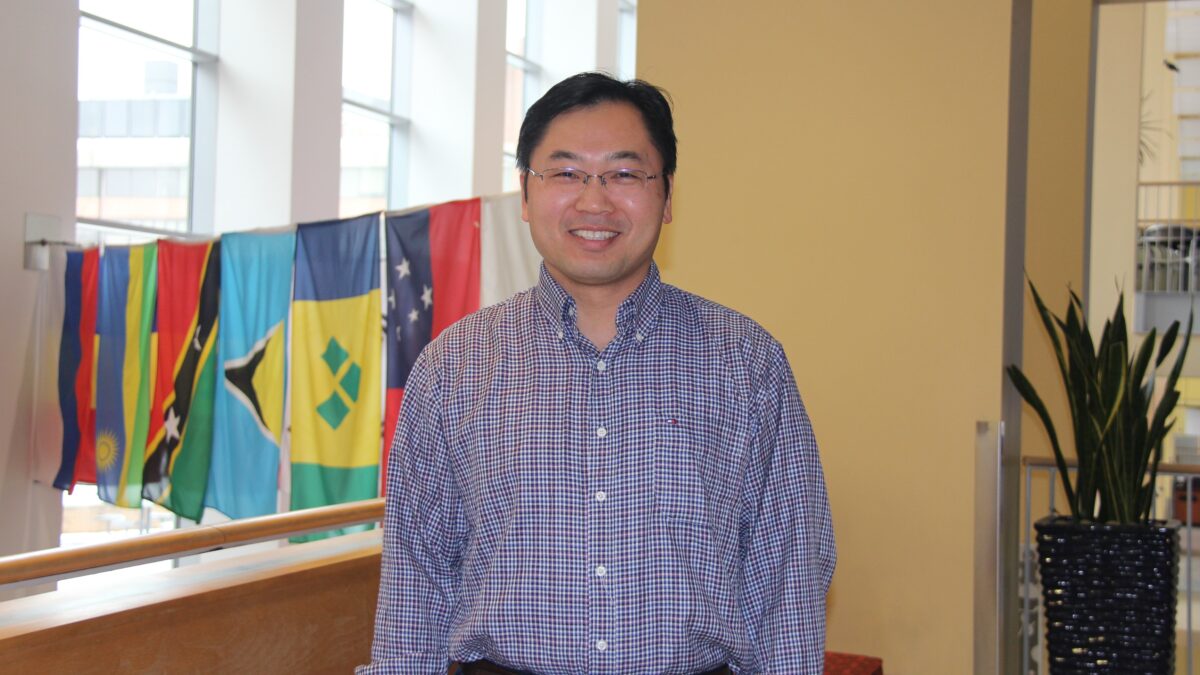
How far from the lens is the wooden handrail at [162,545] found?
2.12 m

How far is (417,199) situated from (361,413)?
4729 millimetres

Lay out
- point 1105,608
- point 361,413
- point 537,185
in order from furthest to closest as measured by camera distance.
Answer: point 361,413 < point 1105,608 < point 537,185

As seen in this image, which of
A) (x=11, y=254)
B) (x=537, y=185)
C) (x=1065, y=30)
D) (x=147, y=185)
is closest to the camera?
(x=537, y=185)

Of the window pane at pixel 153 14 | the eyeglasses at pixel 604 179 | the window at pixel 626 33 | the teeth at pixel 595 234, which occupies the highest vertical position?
the window at pixel 626 33

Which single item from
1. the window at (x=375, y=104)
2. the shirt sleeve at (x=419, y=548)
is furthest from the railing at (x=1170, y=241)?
the shirt sleeve at (x=419, y=548)

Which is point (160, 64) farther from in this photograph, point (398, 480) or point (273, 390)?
point (398, 480)

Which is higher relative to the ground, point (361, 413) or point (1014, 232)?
point (1014, 232)

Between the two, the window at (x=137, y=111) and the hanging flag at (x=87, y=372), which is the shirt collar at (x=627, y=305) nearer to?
the hanging flag at (x=87, y=372)

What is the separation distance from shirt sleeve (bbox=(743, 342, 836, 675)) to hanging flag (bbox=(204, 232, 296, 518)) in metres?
4.30

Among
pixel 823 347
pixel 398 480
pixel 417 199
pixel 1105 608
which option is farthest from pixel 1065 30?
pixel 417 199

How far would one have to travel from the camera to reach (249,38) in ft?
25.6

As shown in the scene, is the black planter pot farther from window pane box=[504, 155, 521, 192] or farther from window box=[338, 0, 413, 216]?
window pane box=[504, 155, 521, 192]

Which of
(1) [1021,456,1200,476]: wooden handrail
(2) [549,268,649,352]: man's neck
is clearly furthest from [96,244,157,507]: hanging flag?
(2) [549,268,649,352]: man's neck

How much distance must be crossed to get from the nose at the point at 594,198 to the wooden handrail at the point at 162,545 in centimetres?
127
